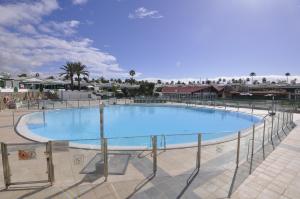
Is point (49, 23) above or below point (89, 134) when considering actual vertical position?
above

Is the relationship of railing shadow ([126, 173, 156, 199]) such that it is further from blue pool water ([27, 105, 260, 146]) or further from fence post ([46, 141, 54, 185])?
blue pool water ([27, 105, 260, 146])

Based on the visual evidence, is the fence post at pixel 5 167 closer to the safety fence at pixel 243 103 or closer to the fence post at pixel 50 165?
the fence post at pixel 50 165

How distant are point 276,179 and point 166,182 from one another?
2.82m

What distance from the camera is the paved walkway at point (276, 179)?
181 inches

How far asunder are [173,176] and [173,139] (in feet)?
5.53

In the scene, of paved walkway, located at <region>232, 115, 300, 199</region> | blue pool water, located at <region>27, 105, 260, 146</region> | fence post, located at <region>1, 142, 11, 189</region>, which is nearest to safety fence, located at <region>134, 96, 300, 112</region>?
blue pool water, located at <region>27, 105, 260, 146</region>

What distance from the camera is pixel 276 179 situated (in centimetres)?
530

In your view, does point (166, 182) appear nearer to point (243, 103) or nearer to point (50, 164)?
point (50, 164)

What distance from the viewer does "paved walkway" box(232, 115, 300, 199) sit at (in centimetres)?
460

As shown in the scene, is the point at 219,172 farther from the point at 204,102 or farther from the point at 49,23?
the point at 204,102

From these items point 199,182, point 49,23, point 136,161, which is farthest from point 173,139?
point 49,23

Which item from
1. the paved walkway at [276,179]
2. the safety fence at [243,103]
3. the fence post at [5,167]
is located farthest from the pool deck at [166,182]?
the safety fence at [243,103]

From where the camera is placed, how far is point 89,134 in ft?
45.5

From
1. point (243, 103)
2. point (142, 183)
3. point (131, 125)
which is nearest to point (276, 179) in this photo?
point (142, 183)
